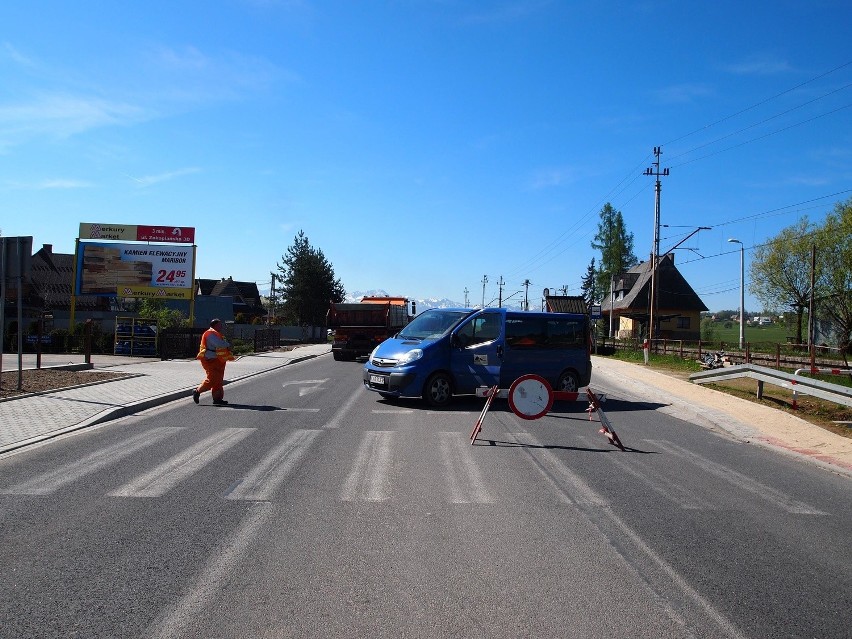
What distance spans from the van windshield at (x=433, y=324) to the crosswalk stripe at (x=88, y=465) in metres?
5.54

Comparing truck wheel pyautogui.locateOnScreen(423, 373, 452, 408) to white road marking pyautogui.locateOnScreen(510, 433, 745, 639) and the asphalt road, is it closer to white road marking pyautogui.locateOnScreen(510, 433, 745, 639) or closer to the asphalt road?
the asphalt road

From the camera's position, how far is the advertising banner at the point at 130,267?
35500 mm

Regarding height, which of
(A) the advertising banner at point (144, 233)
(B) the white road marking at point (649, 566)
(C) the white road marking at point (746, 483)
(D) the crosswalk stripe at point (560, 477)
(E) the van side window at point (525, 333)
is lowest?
(C) the white road marking at point (746, 483)

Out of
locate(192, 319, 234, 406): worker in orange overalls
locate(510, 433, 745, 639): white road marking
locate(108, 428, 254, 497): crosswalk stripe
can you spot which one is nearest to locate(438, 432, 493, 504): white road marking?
locate(510, 433, 745, 639): white road marking

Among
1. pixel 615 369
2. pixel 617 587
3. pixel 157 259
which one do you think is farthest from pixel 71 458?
pixel 157 259

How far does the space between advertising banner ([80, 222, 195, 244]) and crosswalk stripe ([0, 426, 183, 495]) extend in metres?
27.5

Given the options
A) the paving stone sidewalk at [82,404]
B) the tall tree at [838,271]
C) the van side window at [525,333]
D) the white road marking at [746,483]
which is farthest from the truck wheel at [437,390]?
the tall tree at [838,271]

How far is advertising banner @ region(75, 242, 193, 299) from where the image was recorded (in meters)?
35.5

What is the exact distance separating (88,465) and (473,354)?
25.8 feet

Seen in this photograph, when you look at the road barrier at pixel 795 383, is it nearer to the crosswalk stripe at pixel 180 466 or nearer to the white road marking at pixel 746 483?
the white road marking at pixel 746 483

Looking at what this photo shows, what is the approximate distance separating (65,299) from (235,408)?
196 ft

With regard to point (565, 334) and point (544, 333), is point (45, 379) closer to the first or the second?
point (544, 333)

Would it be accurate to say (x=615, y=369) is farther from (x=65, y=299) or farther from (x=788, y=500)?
(x=65, y=299)

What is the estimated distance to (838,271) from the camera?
47.1 meters
